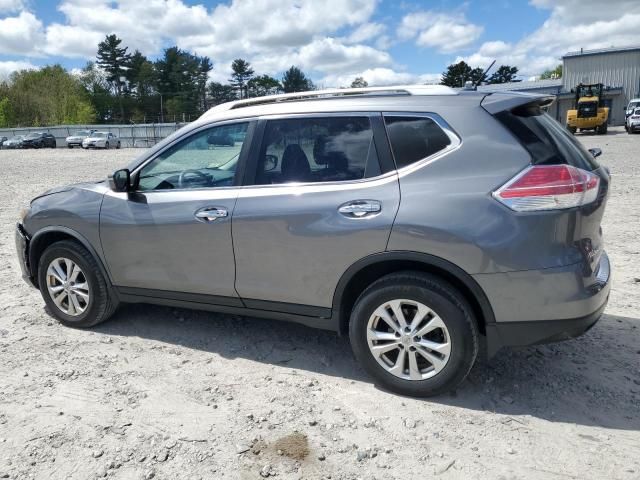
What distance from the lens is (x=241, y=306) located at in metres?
3.90

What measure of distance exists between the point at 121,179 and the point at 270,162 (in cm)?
120

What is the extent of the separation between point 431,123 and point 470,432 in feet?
5.98

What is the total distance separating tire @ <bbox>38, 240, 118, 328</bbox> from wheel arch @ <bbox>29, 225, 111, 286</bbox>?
55 mm

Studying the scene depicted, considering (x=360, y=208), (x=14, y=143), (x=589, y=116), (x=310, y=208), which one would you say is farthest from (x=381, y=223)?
(x=14, y=143)

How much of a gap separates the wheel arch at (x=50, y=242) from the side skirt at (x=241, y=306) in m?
0.30

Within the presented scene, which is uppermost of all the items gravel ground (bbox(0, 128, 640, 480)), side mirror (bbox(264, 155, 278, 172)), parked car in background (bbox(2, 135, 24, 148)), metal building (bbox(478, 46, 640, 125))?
metal building (bbox(478, 46, 640, 125))

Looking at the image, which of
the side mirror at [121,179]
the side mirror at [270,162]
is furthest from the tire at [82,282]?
the side mirror at [270,162]

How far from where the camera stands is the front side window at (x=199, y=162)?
3887mm

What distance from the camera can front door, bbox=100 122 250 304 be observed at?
3.81 meters

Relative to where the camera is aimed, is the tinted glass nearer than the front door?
Yes

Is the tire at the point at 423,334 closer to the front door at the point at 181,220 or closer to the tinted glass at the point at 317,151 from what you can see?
the tinted glass at the point at 317,151

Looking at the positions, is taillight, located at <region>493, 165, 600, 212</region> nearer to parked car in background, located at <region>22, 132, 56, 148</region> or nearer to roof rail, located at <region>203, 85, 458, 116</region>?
roof rail, located at <region>203, 85, 458, 116</region>

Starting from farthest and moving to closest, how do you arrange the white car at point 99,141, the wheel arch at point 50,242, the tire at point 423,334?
the white car at point 99,141 < the wheel arch at point 50,242 < the tire at point 423,334

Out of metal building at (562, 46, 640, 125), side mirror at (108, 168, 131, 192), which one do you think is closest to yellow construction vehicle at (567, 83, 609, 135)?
metal building at (562, 46, 640, 125)
